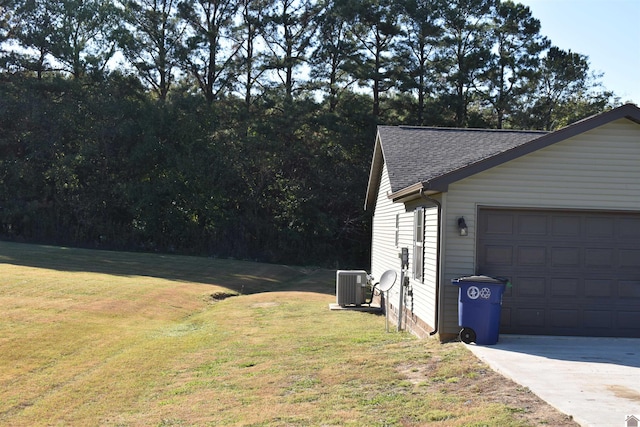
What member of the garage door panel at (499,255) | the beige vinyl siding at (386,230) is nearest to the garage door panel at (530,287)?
the garage door panel at (499,255)

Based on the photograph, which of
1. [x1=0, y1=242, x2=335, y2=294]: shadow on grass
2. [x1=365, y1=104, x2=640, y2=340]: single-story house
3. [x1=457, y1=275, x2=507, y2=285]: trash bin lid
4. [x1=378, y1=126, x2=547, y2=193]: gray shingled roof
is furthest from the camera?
[x1=0, y1=242, x2=335, y2=294]: shadow on grass

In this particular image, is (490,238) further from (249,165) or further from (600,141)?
(249,165)

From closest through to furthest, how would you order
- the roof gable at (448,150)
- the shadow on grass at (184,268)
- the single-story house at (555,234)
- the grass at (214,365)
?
the grass at (214,365) < the roof gable at (448,150) < the single-story house at (555,234) < the shadow on grass at (184,268)

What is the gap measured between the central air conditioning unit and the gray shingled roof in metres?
3.64

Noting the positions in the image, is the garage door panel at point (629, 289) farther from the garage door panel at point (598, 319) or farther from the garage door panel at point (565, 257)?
the garage door panel at point (565, 257)

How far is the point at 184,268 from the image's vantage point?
25469 mm

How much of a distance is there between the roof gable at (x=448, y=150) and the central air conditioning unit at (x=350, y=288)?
131 inches

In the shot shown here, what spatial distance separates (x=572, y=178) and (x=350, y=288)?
295 inches

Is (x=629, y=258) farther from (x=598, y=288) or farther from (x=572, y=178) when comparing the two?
(x=572, y=178)

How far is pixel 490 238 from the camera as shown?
33.0 feet

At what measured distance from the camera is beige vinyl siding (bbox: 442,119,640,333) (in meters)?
10.0

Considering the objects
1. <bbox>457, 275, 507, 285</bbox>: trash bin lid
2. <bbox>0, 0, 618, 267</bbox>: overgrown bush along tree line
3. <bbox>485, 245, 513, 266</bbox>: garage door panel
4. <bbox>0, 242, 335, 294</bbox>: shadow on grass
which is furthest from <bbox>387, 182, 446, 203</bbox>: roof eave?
<bbox>0, 0, 618, 267</bbox>: overgrown bush along tree line

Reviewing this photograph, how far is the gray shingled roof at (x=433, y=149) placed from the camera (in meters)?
12.3

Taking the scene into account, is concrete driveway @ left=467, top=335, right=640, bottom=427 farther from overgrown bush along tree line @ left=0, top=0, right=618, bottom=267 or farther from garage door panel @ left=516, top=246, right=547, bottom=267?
overgrown bush along tree line @ left=0, top=0, right=618, bottom=267
